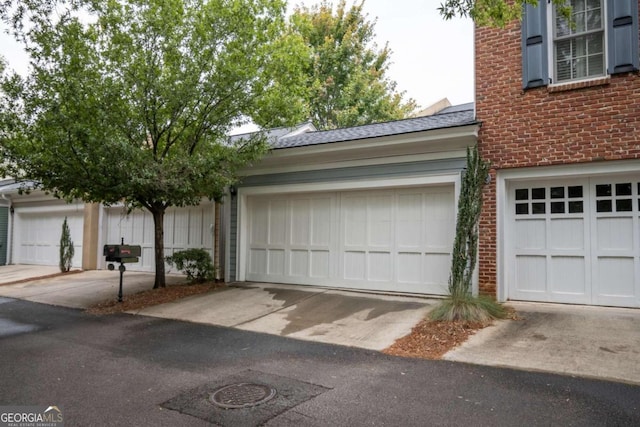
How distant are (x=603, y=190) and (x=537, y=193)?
96 cm

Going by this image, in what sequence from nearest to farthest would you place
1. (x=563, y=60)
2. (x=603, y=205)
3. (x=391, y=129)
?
1. (x=603, y=205)
2. (x=563, y=60)
3. (x=391, y=129)

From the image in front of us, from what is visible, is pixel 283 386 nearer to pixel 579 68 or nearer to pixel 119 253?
pixel 119 253

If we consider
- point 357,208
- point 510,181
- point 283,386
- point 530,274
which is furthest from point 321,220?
→ point 283,386

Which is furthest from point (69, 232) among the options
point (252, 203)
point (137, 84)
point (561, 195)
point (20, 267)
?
point (561, 195)

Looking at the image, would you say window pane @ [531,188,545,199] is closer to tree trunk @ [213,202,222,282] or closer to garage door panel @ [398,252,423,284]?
garage door panel @ [398,252,423,284]

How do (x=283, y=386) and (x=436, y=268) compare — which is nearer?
(x=283, y=386)

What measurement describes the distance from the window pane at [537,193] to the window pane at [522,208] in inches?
7.4

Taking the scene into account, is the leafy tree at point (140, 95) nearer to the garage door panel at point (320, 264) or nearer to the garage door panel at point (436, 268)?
the garage door panel at point (320, 264)

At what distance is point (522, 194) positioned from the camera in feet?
25.6

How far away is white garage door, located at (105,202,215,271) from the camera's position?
39.8 feet

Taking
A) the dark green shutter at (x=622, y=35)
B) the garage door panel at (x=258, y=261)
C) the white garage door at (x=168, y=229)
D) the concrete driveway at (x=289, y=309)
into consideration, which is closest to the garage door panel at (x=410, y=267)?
the concrete driveway at (x=289, y=309)

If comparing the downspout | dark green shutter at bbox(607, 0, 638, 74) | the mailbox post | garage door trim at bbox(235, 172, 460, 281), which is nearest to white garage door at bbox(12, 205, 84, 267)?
the downspout

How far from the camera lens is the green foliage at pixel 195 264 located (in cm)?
1053

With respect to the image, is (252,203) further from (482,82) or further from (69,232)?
(69,232)
